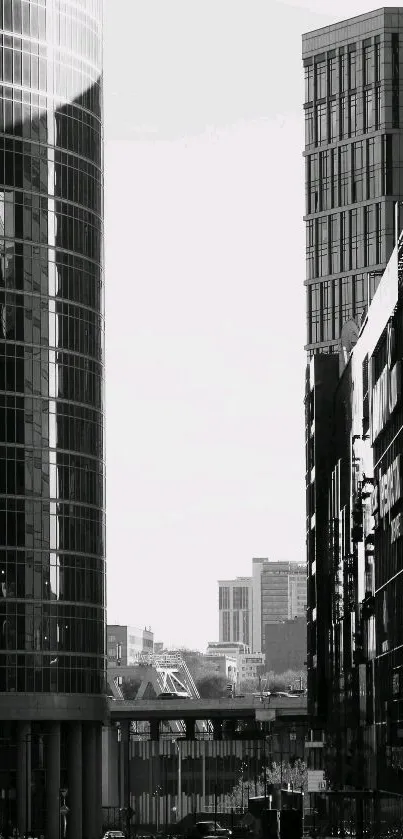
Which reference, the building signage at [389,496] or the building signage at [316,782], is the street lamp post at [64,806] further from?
the building signage at [389,496]

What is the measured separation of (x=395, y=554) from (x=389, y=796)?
1392 cm

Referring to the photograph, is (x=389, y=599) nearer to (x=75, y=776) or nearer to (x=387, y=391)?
(x=387, y=391)

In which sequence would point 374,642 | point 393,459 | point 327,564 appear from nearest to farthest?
point 393,459 → point 374,642 → point 327,564

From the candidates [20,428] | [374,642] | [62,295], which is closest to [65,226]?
[62,295]

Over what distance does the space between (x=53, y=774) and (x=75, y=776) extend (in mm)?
3105

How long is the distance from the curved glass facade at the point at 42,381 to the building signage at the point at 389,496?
7982 cm

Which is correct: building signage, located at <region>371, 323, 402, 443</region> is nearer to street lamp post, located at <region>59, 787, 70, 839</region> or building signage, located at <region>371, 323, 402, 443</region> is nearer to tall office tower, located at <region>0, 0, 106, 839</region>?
tall office tower, located at <region>0, 0, 106, 839</region>

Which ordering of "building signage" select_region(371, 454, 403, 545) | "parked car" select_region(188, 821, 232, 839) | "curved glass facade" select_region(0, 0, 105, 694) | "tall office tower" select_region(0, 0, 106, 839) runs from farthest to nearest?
"curved glass facade" select_region(0, 0, 105, 694), "tall office tower" select_region(0, 0, 106, 839), "parked car" select_region(188, 821, 232, 839), "building signage" select_region(371, 454, 403, 545)

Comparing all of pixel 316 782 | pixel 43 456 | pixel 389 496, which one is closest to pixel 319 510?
pixel 316 782

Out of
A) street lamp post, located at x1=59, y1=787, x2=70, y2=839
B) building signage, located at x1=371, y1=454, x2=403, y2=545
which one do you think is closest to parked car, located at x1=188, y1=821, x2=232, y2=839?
street lamp post, located at x1=59, y1=787, x2=70, y2=839

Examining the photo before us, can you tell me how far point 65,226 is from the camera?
198 m

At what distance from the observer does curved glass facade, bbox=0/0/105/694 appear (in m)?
190

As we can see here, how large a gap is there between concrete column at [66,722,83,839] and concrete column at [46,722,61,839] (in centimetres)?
193

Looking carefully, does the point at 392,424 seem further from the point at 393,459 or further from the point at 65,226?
the point at 65,226
